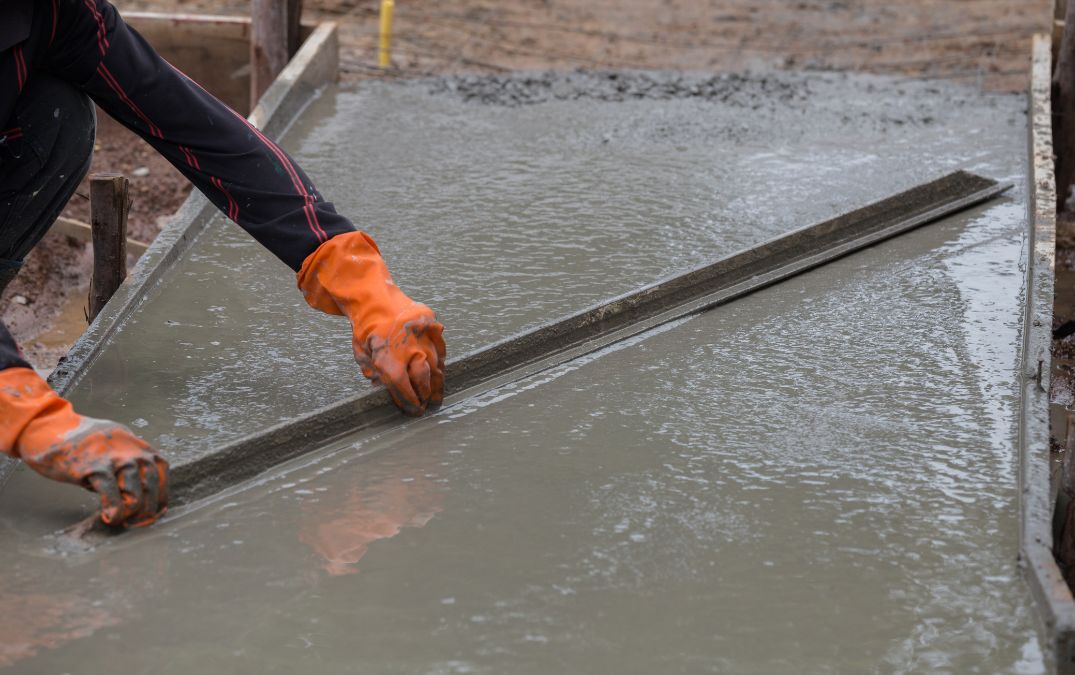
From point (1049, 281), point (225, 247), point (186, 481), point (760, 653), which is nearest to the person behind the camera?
point (760, 653)

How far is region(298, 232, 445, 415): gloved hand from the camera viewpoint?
2604mm

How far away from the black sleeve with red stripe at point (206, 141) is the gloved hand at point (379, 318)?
0.06 meters

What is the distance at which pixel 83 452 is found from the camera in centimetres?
216

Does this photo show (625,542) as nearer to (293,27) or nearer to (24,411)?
(24,411)

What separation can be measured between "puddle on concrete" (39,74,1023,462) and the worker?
0.76 ft

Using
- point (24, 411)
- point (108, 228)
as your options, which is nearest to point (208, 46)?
point (108, 228)

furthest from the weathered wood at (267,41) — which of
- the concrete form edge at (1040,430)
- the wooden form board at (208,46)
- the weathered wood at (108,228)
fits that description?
the concrete form edge at (1040,430)

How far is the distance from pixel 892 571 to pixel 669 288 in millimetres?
1326

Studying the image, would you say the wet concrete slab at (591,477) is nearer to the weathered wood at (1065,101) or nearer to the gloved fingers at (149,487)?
the gloved fingers at (149,487)

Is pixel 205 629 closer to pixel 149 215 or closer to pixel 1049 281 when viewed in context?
pixel 1049 281

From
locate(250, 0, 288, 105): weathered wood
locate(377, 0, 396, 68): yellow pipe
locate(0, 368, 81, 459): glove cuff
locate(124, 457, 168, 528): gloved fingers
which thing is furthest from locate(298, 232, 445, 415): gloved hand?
locate(377, 0, 396, 68): yellow pipe

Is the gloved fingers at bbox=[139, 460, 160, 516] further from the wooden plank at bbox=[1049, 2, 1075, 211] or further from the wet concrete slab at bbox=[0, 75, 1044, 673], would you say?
the wooden plank at bbox=[1049, 2, 1075, 211]

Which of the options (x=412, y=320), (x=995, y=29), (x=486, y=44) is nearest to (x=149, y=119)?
(x=412, y=320)

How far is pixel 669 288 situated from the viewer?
3.27m
